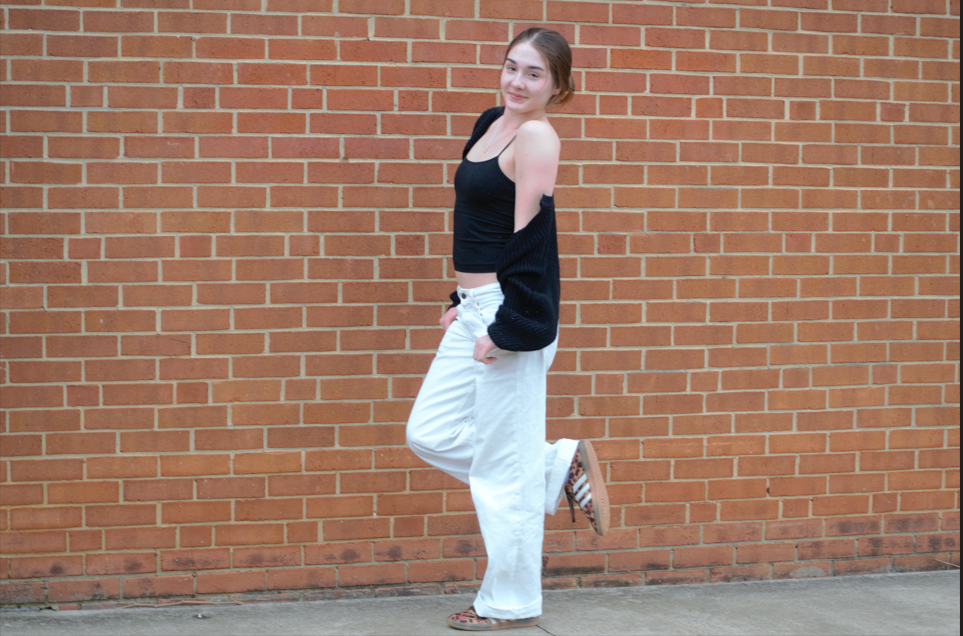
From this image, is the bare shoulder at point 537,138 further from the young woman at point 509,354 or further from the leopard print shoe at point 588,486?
the leopard print shoe at point 588,486

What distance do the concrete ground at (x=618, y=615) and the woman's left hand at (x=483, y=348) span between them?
3.24ft

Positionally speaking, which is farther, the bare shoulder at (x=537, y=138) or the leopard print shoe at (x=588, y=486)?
the leopard print shoe at (x=588, y=486)

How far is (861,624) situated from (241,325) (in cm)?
254

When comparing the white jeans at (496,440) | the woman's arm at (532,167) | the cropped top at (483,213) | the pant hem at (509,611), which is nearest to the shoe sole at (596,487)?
the white jeans at (496,440)

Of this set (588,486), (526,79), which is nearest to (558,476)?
(588,486)

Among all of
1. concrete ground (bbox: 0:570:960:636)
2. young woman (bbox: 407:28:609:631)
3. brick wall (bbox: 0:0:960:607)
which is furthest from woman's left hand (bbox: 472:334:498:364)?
concrete ground (bbox: 0:570:960:636)

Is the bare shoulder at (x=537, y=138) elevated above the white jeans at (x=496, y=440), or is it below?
above

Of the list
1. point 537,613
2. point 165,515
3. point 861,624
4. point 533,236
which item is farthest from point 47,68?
point 861,624

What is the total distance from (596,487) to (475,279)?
84 cm

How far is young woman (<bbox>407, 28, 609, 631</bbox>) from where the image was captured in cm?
312

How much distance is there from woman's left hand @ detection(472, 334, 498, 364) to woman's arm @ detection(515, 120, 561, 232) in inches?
14.4

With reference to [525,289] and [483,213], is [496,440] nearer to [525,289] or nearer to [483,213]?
[525,289]

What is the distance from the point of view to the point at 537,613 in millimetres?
3422

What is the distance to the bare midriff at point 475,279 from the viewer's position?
328 centimetres
